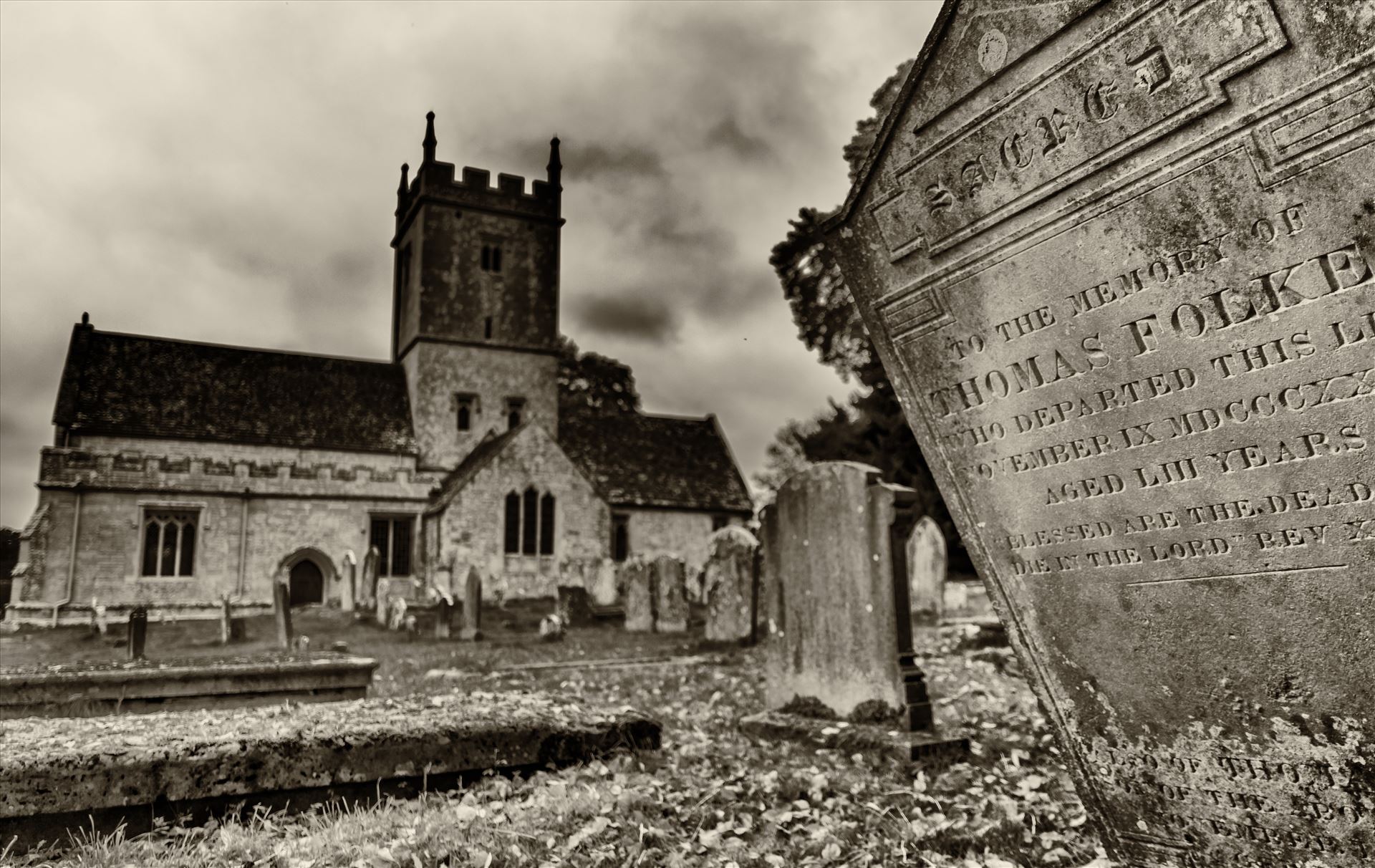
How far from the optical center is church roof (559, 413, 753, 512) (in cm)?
3095

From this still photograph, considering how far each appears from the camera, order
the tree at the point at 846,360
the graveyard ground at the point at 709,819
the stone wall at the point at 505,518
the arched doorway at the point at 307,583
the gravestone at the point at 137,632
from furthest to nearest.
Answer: the arched doorway at the point at 307,583
the stone wall at the point at 505,518
the tree at the point at 846,360
the gravestone at the point at 137,632
the graveyard ground at the point at 709,819

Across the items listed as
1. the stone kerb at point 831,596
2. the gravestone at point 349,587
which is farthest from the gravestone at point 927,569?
the gravestone at point 349,587

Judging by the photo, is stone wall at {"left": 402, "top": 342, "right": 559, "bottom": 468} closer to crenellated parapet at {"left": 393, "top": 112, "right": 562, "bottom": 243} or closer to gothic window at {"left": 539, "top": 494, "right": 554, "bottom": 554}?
gothic window at {"left": 539, "top": 494, "right": 554, "bottom": 554}

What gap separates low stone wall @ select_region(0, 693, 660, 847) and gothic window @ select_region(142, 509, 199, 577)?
22476mm

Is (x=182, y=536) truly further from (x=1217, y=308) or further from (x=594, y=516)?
(x=1217, y=308)

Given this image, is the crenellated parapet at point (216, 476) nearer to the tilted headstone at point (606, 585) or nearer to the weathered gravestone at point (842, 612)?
the tilted headstone at point (606, 585)

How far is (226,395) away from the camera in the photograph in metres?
28.1

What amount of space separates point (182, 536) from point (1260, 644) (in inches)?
1057

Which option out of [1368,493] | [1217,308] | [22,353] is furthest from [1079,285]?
[22,353]

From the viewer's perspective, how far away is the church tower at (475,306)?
3105 cm

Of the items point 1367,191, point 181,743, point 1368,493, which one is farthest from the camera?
point 181,743

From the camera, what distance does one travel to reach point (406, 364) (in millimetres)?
32312

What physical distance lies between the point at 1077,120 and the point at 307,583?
88.0ft

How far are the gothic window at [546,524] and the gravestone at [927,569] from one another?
44.6ft
